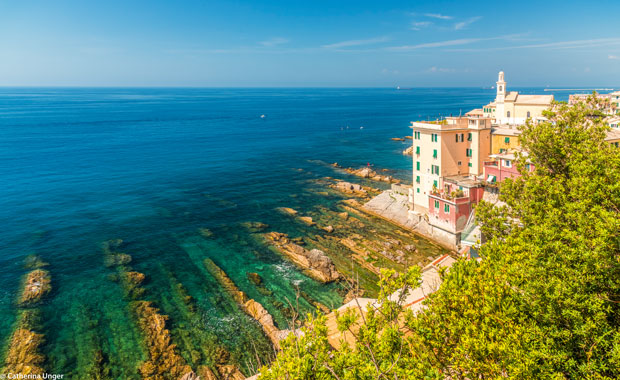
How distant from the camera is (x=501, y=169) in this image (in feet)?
152

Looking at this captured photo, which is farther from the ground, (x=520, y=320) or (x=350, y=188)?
(x=520, y=320)

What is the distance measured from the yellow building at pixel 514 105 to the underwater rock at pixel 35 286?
246ft

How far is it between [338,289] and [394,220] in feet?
67.7

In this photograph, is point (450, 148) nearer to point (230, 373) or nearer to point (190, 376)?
point (230, 373)

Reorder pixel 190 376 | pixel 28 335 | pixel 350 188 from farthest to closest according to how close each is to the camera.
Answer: pixel 350 188 → pixel 28 335 → pixel 190 376

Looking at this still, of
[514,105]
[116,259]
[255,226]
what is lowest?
[116,259]

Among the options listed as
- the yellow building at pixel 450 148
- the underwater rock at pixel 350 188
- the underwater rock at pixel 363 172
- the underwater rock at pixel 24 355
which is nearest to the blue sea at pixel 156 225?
the underwater rock at pixel 24 355

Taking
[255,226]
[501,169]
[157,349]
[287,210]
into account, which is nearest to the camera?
[157,349]

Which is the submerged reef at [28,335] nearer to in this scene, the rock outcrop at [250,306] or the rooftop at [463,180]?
the rock outcrop at [250,306]

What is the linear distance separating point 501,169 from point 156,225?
48430mm

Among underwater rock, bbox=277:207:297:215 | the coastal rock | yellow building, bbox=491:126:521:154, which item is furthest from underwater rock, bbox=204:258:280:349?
the coastal rock

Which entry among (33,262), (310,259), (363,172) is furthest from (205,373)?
(363,172)

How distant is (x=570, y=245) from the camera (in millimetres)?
16359

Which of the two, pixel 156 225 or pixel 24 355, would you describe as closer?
pixel 24 355
